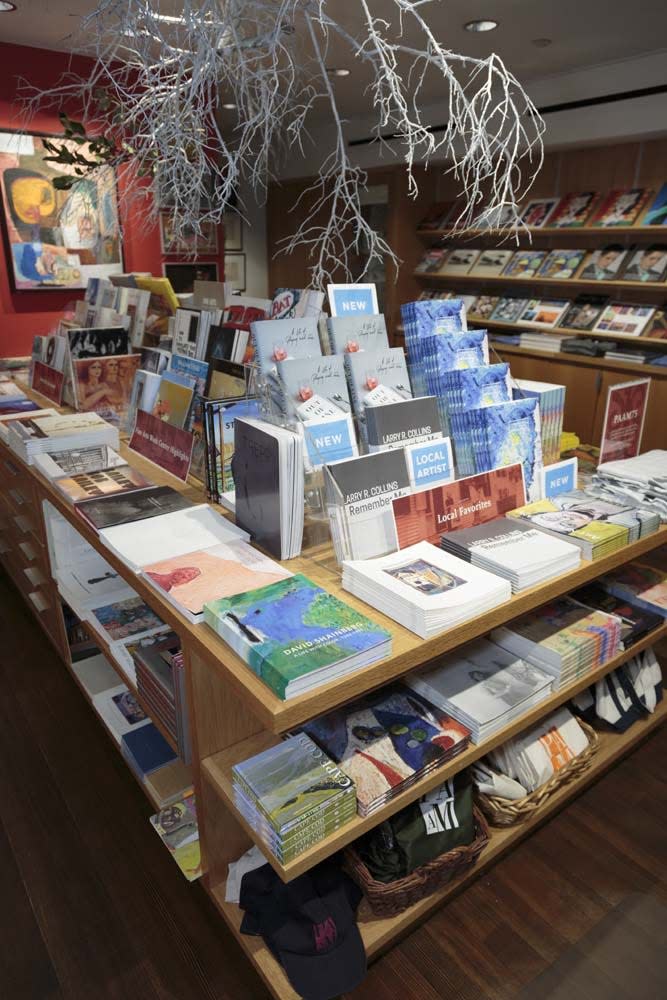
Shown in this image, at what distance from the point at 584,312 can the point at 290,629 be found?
4.38 meters

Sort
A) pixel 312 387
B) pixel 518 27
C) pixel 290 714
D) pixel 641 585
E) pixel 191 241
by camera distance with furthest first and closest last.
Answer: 1. pixel 191 241
2. pixel 518 27
3. pixel 641 585
4. pixel 312 387
5. pixel 290 714

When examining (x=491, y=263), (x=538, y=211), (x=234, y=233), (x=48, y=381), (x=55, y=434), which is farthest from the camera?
(x=234, y=233)

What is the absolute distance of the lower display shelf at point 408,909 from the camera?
1.39 meters

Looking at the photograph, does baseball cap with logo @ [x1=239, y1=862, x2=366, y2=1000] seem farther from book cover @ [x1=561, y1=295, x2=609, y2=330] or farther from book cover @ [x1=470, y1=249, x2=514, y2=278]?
book cover @ [x1=470, y1=249, x2=514, y2=278]

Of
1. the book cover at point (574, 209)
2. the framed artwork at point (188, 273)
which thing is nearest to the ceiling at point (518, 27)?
the book cover at point (574, 209)

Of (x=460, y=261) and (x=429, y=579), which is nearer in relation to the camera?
(x=429, y=579)

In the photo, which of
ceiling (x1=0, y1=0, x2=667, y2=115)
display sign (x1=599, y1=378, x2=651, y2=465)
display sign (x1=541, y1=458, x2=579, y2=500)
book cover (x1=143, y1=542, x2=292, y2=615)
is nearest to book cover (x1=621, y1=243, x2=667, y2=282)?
ceiling (x1=0, y1=0, x2=667, y2=115)

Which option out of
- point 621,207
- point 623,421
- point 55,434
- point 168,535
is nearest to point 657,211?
point 621,207

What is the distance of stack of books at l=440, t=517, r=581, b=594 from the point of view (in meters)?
1.37

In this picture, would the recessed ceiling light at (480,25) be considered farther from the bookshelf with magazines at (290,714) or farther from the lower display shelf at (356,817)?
the lower display shelf at (356,817)

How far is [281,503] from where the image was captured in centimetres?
142

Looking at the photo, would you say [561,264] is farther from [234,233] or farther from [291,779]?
[291,779]

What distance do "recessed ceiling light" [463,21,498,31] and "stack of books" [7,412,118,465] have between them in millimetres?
3216

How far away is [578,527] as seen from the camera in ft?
5.11
